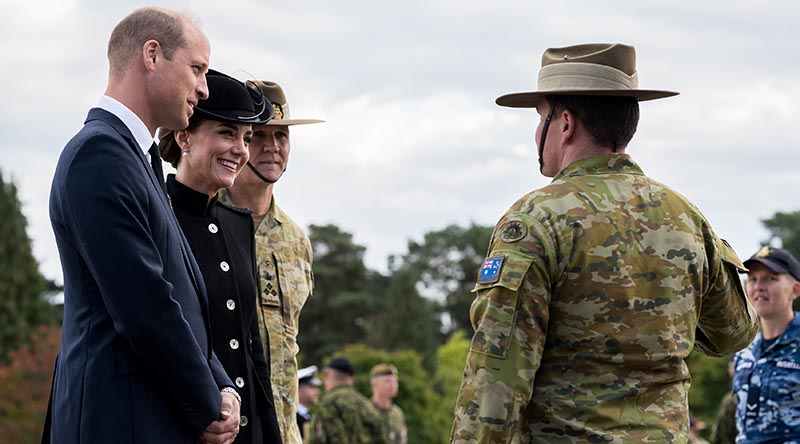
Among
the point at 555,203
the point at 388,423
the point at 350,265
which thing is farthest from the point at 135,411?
the point at 350,265

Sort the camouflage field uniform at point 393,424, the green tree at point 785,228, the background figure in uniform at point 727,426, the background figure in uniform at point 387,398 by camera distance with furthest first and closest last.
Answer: the green tree at point 785,228
the background figure in uniform at point 387,398
the camouflage field uniform at point 393,424
the background figure in uniform at point 727,426

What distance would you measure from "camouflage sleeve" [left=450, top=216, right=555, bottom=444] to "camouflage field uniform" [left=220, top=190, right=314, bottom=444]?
Answer: 6.29 feet

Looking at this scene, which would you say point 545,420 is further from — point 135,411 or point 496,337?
point 135,411

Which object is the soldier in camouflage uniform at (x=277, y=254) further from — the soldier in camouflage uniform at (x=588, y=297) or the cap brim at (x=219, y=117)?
the soldier in camouflage uniform at (x=588, y=297)

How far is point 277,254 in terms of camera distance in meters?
6.14

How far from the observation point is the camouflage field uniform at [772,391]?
7746mm

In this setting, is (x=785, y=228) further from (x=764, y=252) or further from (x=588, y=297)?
(x=588, y=297)

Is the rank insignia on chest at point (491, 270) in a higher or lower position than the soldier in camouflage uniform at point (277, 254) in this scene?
lower

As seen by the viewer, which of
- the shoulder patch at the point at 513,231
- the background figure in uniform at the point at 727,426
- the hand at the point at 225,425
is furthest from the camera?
the background figure in uniform at the point at 727,426

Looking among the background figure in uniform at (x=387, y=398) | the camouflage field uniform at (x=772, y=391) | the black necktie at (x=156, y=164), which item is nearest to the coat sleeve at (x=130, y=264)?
the black necktie at (x=156, y=164)

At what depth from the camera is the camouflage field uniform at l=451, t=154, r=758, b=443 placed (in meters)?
4.06

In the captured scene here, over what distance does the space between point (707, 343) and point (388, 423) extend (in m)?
10.4

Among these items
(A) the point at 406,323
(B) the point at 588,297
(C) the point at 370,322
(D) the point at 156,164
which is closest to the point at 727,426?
(B) the point at 588,297

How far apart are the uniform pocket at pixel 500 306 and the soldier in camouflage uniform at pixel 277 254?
1.96 m
